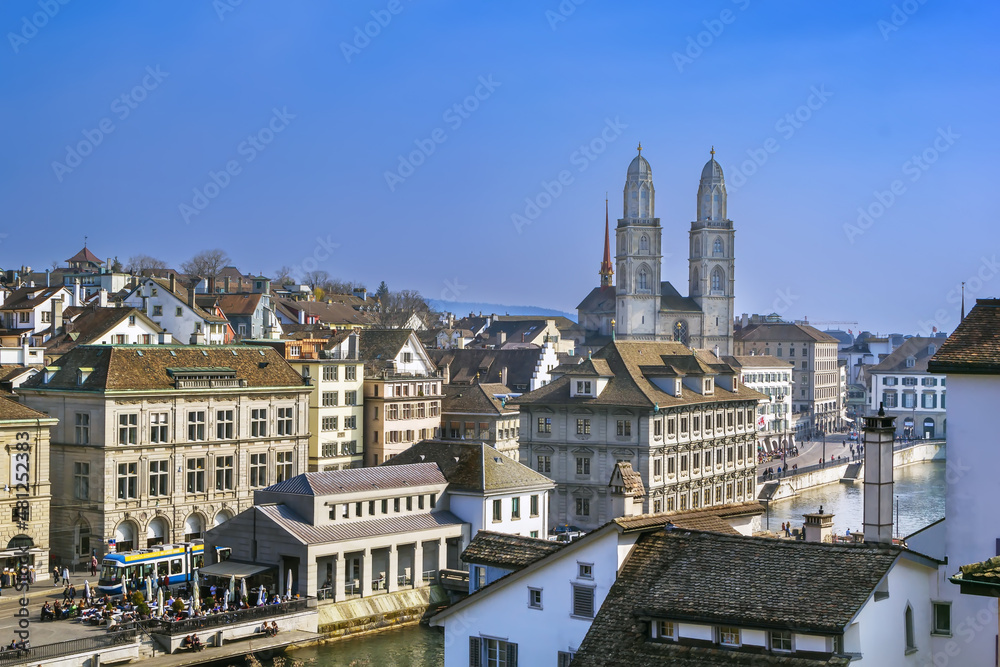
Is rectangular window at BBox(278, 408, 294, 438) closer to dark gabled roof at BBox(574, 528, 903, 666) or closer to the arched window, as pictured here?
dark gabled roof at BBox(574, 528, 903, 666)

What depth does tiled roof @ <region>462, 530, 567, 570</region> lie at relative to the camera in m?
28.6

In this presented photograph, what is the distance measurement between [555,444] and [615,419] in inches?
155

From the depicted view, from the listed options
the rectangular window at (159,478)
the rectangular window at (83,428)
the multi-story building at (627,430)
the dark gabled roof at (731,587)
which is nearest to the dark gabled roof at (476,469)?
the rectangular window at (159,478)

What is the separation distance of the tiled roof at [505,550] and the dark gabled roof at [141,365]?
35.7m

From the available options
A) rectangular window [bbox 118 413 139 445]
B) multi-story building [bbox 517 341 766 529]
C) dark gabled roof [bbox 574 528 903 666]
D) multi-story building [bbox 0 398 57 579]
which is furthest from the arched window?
dark gabled roof [bbox 574 528 903 666]

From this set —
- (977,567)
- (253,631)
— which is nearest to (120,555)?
(253,631)

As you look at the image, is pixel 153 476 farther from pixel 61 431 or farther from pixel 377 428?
pixel 377 428

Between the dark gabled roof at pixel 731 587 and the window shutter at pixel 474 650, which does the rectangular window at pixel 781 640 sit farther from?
the window shutter at pixel 474 650

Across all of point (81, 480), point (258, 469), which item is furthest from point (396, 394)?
point (81, 480)

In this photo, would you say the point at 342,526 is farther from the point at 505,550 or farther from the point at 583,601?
the point at 583,601

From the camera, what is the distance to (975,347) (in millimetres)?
23359

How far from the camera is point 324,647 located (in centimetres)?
4862

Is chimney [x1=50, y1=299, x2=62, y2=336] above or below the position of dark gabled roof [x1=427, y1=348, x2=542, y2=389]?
above

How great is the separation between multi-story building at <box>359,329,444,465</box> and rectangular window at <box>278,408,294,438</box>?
1059 centimetres
